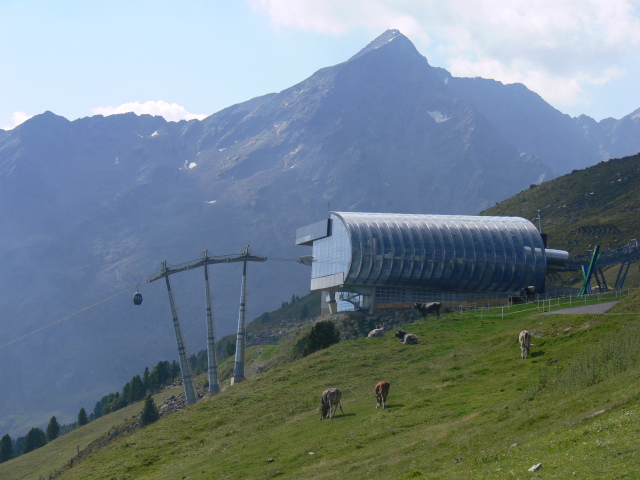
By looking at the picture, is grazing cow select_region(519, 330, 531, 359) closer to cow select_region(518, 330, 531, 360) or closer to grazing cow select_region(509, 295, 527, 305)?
cow select_region(518, 330, 531, 360)

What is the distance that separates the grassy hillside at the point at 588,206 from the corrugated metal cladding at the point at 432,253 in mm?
35101

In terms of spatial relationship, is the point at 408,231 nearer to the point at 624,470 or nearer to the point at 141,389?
the point at 141,389

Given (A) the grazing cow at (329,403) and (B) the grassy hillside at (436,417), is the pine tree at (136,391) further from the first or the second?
(A) the grazing cow at (329,403)

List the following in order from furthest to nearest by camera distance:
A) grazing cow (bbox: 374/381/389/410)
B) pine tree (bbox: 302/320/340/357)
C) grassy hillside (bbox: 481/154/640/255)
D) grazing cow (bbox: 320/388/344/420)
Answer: grassy hillside (bbox: 481/154/640/255) → pine tree (bbox: 302/320/340/357) → grazing cow (bbox: 320/388/344/420) → grazing cow (bbox: 374/381/389/410)

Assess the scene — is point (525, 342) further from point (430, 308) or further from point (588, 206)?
point (588, 206)

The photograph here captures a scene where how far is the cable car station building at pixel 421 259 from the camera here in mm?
97000

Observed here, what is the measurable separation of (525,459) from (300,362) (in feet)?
144

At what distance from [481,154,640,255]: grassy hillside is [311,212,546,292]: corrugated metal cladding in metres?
35.1

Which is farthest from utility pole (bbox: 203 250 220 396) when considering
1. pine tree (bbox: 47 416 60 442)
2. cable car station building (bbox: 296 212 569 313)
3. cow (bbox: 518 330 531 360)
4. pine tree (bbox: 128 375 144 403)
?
pine tree (bbox: 47 416 60 442)

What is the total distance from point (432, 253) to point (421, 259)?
218 cm

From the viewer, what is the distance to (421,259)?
322 feet

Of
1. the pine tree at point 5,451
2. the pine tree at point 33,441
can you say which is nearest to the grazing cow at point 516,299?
the pine tree at point 33,441

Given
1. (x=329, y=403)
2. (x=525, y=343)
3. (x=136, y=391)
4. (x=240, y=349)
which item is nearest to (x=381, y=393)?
(x=329, y=403)

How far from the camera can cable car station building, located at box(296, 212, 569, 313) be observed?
9700 cm
